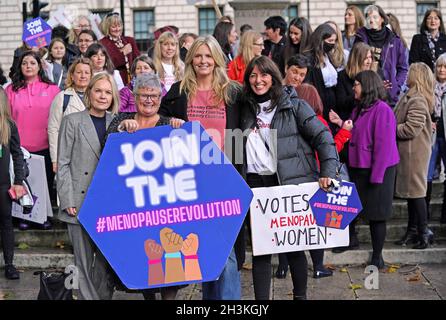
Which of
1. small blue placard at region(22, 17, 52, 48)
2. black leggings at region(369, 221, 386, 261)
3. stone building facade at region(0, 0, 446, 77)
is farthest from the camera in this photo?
stone building facade at region(0, 0, 446, 77)

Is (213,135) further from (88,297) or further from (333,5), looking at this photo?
(333,5)

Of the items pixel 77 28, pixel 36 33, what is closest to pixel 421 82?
pixel 77 28

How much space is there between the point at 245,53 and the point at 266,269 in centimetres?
360

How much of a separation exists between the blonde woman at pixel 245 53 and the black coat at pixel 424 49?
2.91 metres

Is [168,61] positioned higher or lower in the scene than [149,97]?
higher

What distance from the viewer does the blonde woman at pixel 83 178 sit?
20.1 feet

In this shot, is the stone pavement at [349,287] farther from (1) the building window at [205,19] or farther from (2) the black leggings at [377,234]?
(1) the building window at [205,19]

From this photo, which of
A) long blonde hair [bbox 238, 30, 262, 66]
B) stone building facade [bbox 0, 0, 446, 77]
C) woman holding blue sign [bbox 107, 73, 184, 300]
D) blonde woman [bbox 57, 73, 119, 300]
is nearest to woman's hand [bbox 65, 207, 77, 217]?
blonde woman [bbox 57, 73, 119, 300]

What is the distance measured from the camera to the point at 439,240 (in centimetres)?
898

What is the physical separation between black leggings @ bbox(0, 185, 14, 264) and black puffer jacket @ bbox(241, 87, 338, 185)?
2869 mm

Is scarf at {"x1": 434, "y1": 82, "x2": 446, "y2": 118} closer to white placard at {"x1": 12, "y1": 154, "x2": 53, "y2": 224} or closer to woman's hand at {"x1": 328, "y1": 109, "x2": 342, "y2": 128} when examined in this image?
woman's hand at {"x1": 328, "y1": 109, "x2": 342, "y2": 128}

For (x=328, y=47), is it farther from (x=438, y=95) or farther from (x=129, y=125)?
(x=129, y=125)

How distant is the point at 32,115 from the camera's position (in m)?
9.16

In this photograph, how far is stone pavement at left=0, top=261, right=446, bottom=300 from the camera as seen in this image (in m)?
7.36
